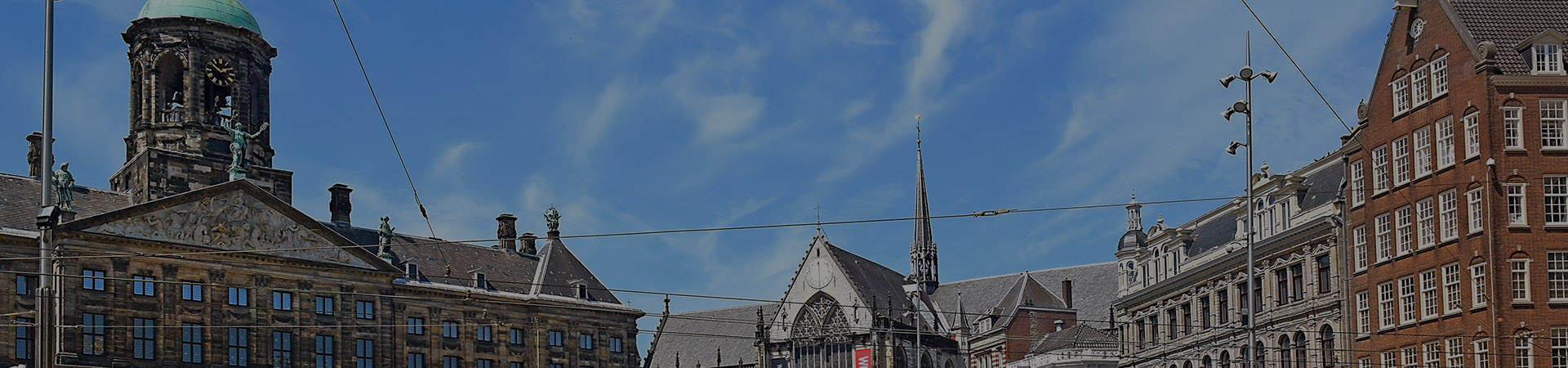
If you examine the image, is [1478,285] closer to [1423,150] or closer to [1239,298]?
[1423,150]

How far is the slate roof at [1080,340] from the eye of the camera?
80312mm

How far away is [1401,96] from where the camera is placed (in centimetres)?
5441

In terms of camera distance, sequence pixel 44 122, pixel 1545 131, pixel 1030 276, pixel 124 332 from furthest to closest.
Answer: pixel 1030 276 < pixel 124 332 < pixel 1545 131 < pixel 44 122

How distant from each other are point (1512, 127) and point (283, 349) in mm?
48987

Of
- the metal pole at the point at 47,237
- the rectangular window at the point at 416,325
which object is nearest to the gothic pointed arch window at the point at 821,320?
the rectangular window at the point at 416,325

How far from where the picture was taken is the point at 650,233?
1602 inches

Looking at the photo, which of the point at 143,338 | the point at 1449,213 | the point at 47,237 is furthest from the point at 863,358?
the point at 47,237

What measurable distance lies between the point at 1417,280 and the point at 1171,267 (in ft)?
59.2

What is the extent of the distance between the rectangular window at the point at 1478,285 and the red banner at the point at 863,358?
6246cm

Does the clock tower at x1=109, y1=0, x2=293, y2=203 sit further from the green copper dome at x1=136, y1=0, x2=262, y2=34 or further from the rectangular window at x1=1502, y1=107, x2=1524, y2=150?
the rectangular window at x1=1502, y1=107, x2=1524, y2=150

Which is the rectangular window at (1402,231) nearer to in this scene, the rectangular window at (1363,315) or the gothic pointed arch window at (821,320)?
the rectangular window at (1363,315)

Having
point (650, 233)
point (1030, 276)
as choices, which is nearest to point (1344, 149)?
point (650, 233)

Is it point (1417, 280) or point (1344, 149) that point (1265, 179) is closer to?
point (1344, 149)

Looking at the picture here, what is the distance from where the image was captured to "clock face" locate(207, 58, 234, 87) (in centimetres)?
7975
